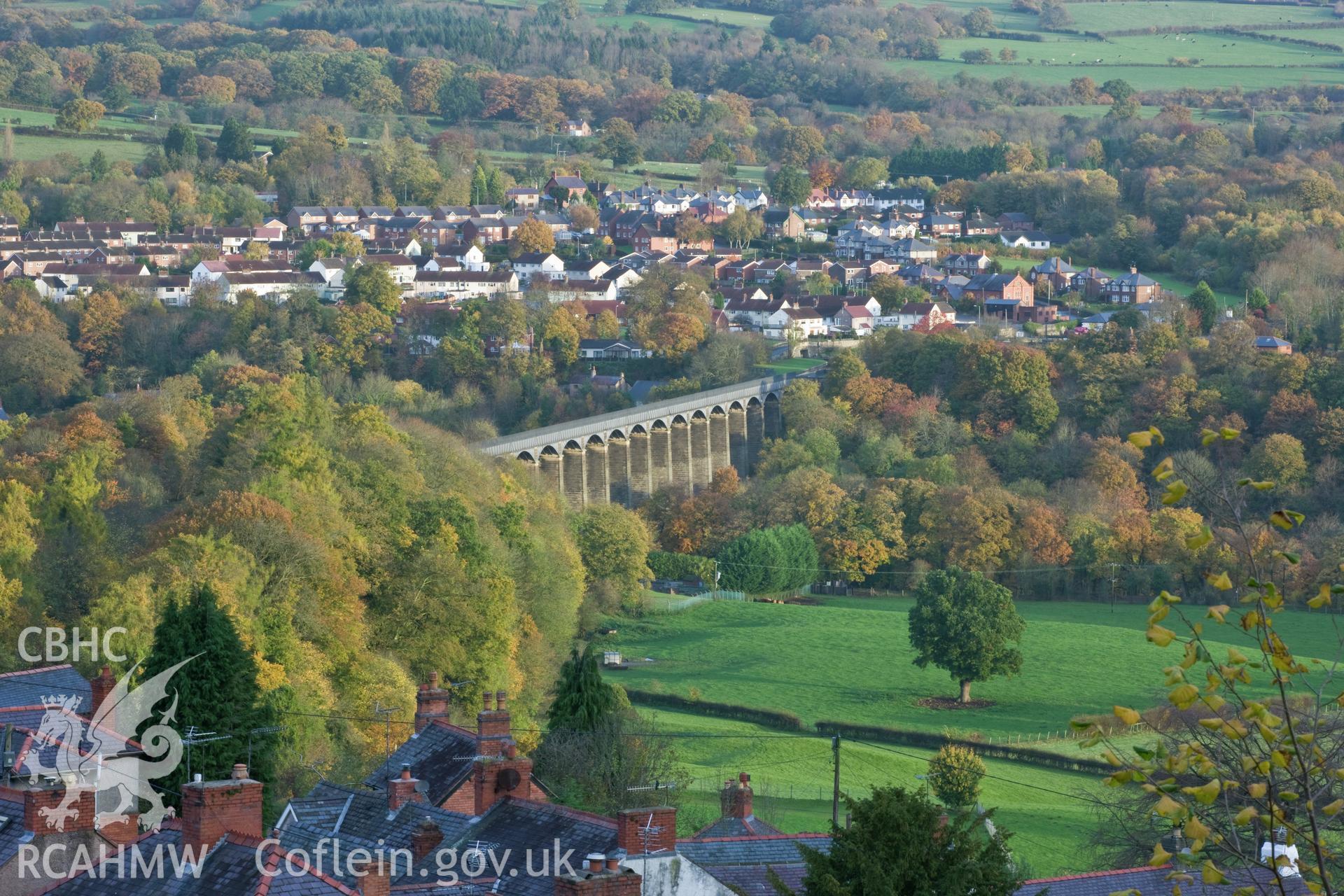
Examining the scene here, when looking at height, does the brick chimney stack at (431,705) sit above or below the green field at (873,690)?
above

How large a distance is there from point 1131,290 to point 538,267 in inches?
1352

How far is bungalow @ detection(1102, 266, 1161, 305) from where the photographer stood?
108 m

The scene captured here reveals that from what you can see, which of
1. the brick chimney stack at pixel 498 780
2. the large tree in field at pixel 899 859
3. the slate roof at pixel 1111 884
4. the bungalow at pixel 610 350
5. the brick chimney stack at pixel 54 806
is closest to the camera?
the large tree in field at pixel 899 859

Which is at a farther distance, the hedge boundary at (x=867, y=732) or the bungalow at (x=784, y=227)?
the bungalow at (x=784, y=227)

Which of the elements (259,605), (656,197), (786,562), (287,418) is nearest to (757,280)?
(656,197)

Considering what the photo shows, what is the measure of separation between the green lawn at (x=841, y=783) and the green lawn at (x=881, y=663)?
3.94 m

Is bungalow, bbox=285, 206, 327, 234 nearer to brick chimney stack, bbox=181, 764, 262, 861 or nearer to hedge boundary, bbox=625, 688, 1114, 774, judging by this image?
hedge boundary, bbox=625, 688, 1114, 774

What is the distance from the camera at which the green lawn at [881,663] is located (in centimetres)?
5206

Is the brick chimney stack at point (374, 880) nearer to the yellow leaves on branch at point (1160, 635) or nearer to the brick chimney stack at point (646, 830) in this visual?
the brick chimney stack at point (646, 830)

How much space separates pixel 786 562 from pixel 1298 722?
196 feet

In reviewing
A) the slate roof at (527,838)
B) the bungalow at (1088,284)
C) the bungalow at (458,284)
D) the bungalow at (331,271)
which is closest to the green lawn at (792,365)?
the bungalow at (1088,284)

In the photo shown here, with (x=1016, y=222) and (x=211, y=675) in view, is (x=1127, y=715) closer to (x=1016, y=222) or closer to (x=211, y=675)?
(x=211, y=675)

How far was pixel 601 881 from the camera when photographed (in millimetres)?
16047

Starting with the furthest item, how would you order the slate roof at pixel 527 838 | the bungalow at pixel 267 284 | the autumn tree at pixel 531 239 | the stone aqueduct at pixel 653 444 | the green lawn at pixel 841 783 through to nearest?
the autumn tree at pixel 531 239 < the bungalow at pixel 267 284 < the stone aqueduct at pixel 653 444 < the green lawn at pixel 841 783 < the slate roof at pixel 527 838
